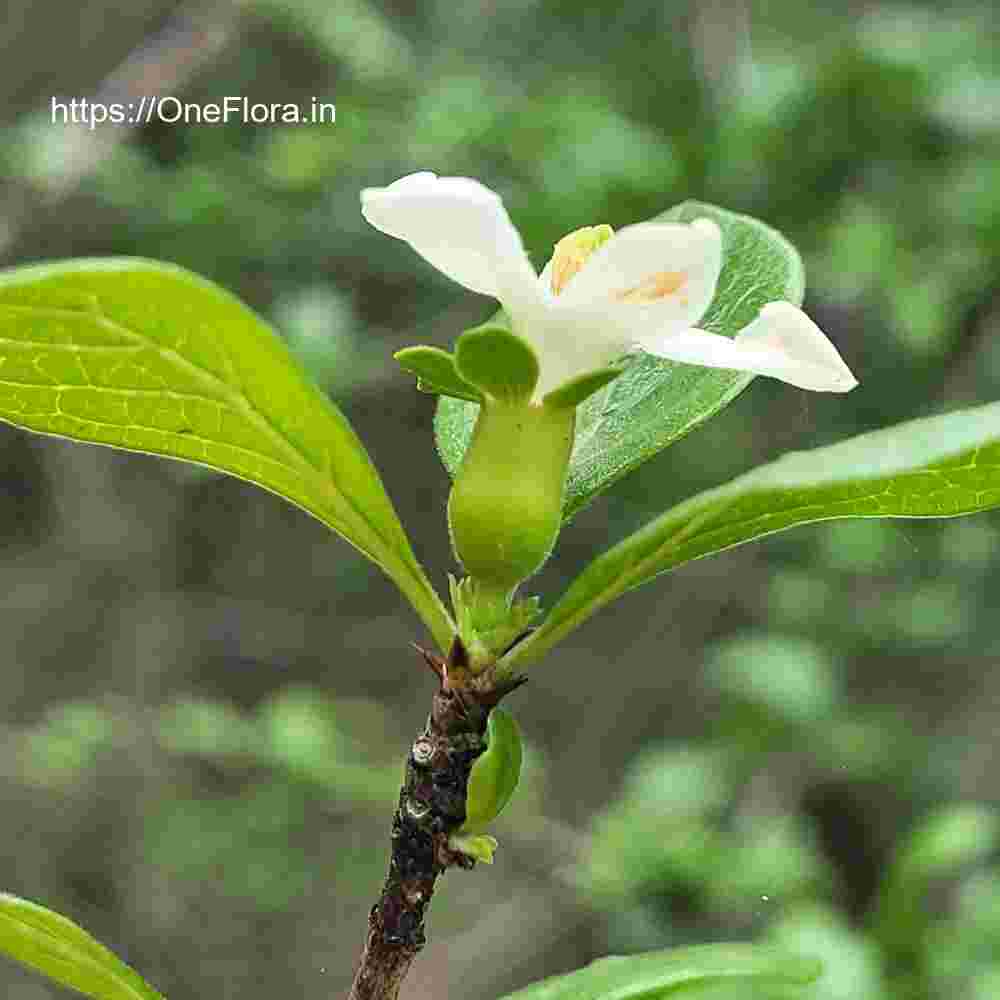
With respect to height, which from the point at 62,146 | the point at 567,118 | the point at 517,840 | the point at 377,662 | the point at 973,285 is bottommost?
the point at 517,840

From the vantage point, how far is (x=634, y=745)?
2.53m

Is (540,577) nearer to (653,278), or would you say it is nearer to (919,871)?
(919,871)

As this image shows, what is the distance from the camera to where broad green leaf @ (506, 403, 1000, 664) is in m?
0.33

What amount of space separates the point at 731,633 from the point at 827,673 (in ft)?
1.90

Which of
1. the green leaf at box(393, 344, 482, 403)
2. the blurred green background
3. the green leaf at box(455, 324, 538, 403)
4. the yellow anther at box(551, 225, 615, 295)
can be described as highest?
the blurred green background

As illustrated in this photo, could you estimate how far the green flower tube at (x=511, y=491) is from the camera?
396 millimetres

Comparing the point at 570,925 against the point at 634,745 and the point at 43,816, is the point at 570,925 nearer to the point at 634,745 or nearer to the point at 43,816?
the point at 634,745

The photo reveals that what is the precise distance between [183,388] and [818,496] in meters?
0.16

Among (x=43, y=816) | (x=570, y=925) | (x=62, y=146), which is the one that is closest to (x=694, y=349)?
(x=62, y=146)

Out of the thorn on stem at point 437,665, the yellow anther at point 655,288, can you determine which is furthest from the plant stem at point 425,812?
the yellow anther at point 655,288

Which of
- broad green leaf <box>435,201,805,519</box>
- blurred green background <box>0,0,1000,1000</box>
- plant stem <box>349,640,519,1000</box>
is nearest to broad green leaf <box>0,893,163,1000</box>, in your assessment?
plant stem <box>349,640,519,1000</box>

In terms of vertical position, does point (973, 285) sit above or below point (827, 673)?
above

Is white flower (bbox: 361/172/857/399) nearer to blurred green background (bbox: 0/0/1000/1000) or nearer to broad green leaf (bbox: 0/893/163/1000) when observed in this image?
broad green leaf (bbox: 0/893/163/1000)

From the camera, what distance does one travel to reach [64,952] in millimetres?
414
